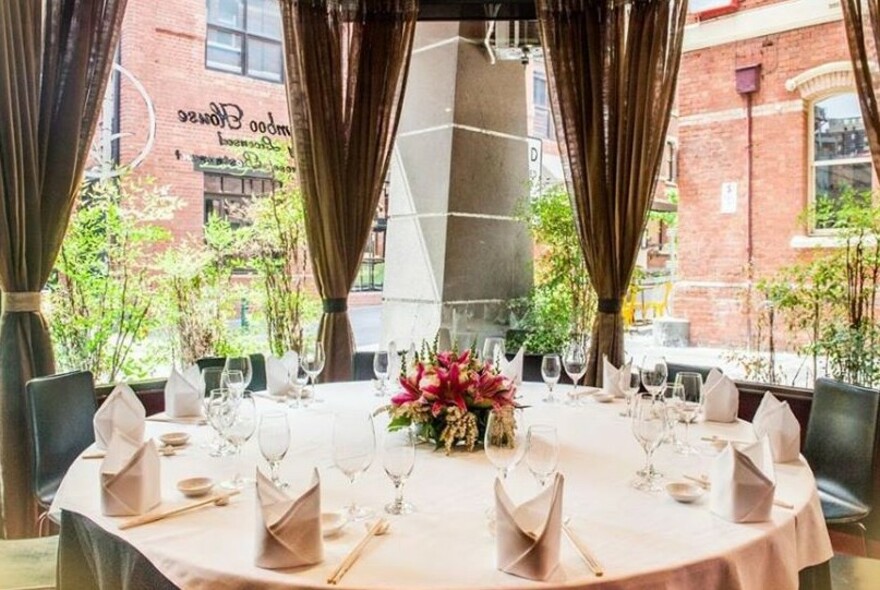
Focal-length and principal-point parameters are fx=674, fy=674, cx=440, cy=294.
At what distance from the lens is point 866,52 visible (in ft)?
10.9

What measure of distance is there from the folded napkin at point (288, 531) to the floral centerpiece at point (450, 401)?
67 cm

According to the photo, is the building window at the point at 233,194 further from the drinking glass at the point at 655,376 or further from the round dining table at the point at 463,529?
the drinking glass at the point at 655,376

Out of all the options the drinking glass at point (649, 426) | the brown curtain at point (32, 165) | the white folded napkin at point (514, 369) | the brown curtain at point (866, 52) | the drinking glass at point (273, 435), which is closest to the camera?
the drinking glass at point (273, 435)

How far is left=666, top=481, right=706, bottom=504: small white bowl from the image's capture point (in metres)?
1.58

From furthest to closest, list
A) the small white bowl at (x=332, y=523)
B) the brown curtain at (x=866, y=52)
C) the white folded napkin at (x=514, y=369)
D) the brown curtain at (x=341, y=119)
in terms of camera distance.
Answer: the brown curtain at (x=341, y=119)
the brown curtain at (x=866, y=52)
the white folded napkin at (x=514, y=369)
the small white bowl at (x=332, y=523)

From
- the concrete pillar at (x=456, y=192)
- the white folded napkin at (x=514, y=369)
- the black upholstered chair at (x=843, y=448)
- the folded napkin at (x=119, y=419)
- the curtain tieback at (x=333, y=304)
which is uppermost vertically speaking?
the concrete pillar at (x=456, y=192)

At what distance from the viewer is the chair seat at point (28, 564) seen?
6.01 feet

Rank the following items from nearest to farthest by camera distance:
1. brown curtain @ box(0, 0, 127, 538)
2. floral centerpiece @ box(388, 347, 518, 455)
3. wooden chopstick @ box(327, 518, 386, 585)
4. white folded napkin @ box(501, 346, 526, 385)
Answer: wooden chopstick @ box(327, 518, 386, 585)
floral centerpiece @ box(388, 347, 518, 455)
white folded napkin @ box(501, 346, 526, 385)
brown curtain @ box(0, 0, 127, 538)

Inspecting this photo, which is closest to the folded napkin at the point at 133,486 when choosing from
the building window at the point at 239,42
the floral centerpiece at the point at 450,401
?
the floral centerpiece at the point at 450,401

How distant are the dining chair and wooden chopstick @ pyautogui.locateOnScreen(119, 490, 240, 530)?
1130mm

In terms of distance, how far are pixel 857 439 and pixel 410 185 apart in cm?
304

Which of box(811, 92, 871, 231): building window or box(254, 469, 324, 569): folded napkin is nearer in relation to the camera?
box(254, 469, 324, 569): folded napkin

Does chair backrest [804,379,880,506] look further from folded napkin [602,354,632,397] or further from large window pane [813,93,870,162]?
large window pane [813,93,870,162]

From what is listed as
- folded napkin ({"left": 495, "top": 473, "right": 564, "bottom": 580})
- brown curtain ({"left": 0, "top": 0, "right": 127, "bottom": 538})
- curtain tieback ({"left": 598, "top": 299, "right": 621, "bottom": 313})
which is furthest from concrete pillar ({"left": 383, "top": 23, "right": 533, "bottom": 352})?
folded napkin ({"left": 495, "top": 473, "right": 564, "bottom": 580})
